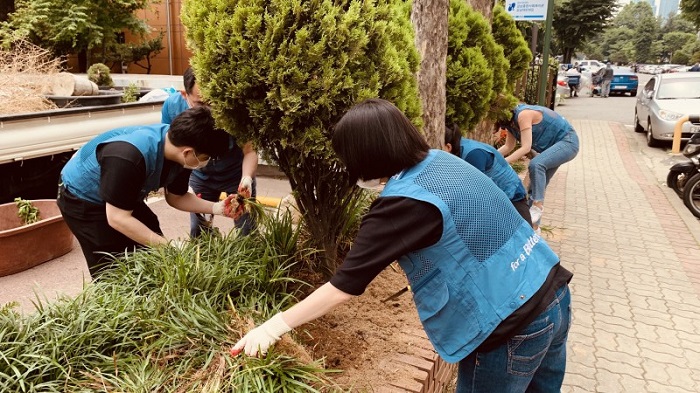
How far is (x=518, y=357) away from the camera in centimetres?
192

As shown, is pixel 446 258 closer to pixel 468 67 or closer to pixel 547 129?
pixel 468 67

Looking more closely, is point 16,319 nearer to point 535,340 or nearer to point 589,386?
point 535,340

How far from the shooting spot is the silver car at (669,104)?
40.7ft

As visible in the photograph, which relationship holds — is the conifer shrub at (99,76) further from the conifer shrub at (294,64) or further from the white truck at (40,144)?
the conifer shrub at (294,64)

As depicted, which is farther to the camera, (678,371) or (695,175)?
(695,175)

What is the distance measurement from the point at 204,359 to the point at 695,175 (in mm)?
7832

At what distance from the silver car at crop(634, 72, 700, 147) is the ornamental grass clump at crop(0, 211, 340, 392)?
39.9ft

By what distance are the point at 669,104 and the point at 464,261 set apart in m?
13.3

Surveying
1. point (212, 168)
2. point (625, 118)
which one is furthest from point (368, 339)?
point (625, 118)

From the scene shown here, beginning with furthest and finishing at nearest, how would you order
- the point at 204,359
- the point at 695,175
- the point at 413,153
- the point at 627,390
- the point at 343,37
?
the point at 695,175, the point at 627,390, the point at 343,37, the point at 204,359, the point at 413,153

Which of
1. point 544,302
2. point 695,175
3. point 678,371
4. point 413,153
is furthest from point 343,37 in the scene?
point 695,175

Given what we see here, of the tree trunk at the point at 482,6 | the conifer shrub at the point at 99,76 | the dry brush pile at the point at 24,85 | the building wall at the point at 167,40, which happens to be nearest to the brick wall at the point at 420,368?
the tree trunk at the point at 482,6

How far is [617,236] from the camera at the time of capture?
22.5ft

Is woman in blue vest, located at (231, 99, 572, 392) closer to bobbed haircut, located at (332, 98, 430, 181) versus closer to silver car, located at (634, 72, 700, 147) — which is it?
bobbed haircut, located at (332, 98, 430, 181)
